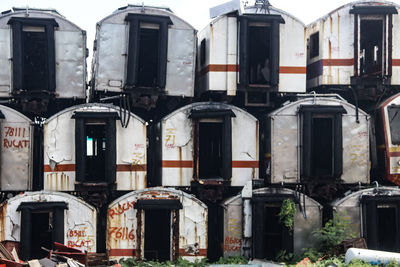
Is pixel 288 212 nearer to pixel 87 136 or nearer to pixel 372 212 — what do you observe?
pixel 372 212

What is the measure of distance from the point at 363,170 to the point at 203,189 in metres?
5.72

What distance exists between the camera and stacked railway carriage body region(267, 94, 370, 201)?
16.3m

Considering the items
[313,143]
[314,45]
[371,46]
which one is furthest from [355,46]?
[313,143]

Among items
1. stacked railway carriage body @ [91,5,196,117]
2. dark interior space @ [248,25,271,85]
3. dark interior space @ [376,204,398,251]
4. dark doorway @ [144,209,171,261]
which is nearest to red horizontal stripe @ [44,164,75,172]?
stacked railway carriage body @ [91,5,196,117]

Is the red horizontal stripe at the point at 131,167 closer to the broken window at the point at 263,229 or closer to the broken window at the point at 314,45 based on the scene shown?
the broken window at the point at 263,229

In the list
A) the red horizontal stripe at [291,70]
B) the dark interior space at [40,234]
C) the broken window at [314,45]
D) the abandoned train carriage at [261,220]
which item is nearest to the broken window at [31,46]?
the dark interior space at [40,234]

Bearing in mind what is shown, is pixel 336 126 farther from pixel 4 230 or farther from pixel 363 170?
pixel 4 230

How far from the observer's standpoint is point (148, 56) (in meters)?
18.3

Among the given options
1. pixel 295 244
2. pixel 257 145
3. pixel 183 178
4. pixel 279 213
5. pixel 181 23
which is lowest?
pixel 295 244

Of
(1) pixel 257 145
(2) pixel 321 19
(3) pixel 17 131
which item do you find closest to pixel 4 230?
(3) pixel 17 131

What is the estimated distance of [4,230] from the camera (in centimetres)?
1466

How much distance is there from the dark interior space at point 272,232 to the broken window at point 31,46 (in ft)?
29.1

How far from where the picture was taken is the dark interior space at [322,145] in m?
17.5

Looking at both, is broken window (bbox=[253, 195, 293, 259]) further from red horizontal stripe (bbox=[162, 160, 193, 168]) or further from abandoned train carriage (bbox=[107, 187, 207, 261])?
red horizontal stripe (bbox=[162, 160, 193, 168])
